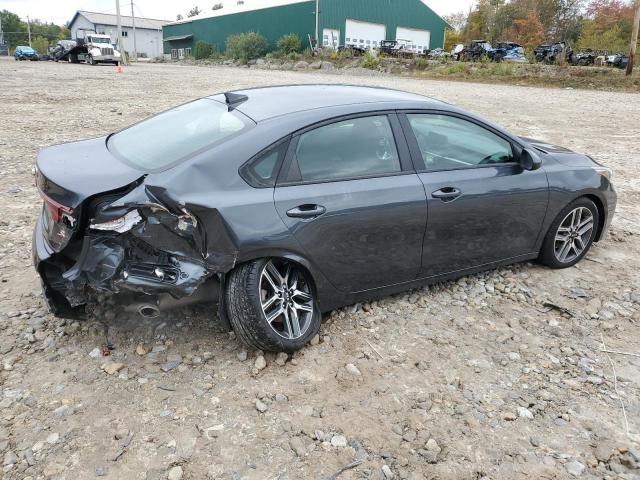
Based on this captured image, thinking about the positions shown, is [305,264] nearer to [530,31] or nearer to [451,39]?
[530,31]

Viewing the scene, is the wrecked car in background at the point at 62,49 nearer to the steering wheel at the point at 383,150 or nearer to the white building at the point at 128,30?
the white building at the point at 128,30

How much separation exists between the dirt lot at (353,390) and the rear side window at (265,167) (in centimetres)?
107

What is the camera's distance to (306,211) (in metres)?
3.19

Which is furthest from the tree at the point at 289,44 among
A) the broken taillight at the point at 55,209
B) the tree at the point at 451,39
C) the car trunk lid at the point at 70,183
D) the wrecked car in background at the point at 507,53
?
the broken taillight at the point at 55,209

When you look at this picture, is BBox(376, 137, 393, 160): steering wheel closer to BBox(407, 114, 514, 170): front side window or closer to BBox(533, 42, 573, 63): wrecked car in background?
BBox(407, 114, 514, 170): front side window

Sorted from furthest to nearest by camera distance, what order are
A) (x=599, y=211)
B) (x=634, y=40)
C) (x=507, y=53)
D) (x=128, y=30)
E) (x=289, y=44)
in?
(x=128, y=30)
(x=289, y=44)
(x=507, y=53)
(x=634, y=40)
(x=599, y=211)

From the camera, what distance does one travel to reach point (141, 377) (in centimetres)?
308

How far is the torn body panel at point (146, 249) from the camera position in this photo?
2.87m

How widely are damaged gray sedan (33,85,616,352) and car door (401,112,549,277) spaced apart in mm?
11

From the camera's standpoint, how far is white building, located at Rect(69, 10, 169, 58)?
82.4 meters

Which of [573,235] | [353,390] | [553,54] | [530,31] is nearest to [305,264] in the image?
[353,390]

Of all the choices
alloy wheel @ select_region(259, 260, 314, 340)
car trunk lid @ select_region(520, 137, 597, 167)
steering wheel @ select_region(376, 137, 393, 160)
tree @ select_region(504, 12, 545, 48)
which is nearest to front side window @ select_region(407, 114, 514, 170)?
steering wheel @ select_region(376, 137, 393, 160)

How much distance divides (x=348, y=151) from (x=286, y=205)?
25.5 inches

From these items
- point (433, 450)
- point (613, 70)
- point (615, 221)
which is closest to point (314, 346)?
point (433, 450)
